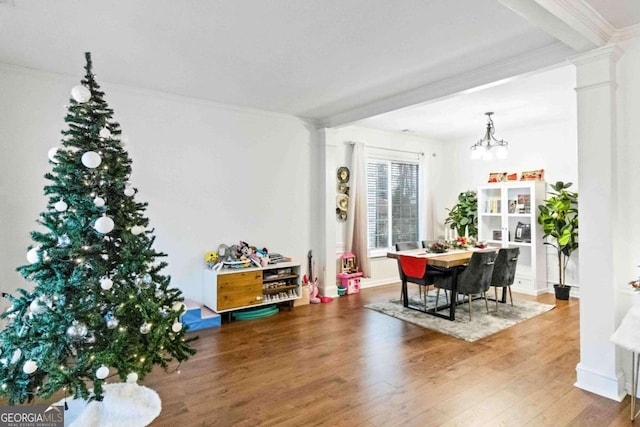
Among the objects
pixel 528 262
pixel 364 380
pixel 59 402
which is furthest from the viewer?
pixel 528 262

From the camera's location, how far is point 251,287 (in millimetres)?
4363

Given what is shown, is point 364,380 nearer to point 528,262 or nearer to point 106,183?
point 106,183

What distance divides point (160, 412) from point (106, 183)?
1.55m

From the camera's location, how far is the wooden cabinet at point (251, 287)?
417 centimetres

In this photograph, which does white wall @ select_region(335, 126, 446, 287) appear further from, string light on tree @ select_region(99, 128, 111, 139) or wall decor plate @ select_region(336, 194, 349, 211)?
string light on tree @ select_region(99, 128, 111, 139)

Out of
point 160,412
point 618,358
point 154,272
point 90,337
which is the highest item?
point 154,272

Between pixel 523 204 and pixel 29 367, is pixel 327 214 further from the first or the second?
pixel 29 367

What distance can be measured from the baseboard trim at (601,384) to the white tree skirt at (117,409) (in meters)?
3.06

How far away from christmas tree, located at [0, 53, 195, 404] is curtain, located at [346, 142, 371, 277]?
397cm

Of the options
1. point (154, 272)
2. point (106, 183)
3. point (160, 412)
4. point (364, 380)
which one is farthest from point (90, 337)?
point (364, 380)

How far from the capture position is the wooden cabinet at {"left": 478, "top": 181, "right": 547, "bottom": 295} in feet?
18.3

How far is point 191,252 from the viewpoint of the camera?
433 cm

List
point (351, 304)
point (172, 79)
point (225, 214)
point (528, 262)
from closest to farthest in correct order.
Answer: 1. point (172, 79)
2. point (225, 214)
3. point (351, 304)
4. point (528, 262)

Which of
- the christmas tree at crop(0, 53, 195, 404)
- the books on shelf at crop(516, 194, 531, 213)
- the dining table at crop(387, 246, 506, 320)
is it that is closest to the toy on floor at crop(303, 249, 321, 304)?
the dining table at crop(387, 246, 506, 320)
